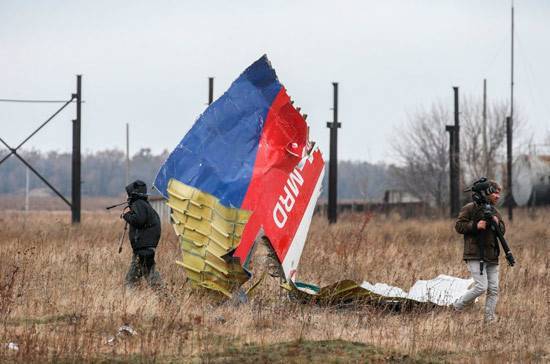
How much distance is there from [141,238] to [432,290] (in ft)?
12.0

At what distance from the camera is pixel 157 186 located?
1062 centimetres

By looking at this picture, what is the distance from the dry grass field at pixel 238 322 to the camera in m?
8.16

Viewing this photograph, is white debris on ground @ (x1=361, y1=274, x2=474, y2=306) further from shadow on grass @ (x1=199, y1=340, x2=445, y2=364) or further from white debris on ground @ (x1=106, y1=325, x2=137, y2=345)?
white debris on ground @ (x1=106, y1=325, x2=137, y2=345)

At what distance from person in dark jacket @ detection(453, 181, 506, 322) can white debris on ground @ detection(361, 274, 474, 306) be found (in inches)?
28.0

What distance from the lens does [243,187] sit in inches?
404

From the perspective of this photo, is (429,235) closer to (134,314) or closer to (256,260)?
(256,260)

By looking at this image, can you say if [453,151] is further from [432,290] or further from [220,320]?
[220,320]

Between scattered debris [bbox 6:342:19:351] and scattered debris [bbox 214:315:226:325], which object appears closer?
scattered debris [bbox 6:342:19:351]

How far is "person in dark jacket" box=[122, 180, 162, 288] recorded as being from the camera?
11422 mm

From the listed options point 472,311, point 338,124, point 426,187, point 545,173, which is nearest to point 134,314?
point 472,311

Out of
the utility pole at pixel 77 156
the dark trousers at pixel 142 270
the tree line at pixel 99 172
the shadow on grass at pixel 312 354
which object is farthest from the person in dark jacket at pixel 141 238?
the tree line at pixel 99 172

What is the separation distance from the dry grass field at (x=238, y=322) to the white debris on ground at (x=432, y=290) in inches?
13.0

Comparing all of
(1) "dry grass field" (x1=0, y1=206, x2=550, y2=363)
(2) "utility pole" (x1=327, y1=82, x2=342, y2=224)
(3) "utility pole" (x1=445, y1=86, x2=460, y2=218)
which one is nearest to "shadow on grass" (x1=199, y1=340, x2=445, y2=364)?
(1) "dry grass field" (x1=0, y1=206, x2=550, y2=363)

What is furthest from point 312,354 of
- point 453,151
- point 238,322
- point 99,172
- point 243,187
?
point 99,172
